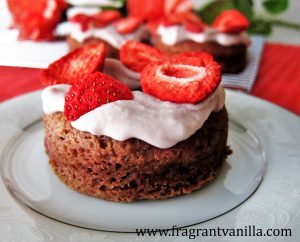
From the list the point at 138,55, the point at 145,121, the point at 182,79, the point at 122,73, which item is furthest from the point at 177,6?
the point at 145,121

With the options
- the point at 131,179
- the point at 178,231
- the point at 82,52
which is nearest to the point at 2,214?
the point at 131,179

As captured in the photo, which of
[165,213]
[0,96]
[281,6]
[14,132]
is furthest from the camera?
[281,6]

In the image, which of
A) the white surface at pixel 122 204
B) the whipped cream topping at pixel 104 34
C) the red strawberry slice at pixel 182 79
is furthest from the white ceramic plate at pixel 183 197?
the whipped cream topping at pixel 104 34

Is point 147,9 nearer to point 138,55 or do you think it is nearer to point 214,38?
point 214,38

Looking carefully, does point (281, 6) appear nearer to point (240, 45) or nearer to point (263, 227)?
point (240, 45)

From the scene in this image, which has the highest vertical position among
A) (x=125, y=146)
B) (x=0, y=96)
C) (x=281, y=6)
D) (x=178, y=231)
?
(x=125, y=146)

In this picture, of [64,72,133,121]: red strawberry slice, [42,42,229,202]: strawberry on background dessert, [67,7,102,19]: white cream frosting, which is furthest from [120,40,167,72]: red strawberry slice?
[67,7,102,19]: white cream frosting

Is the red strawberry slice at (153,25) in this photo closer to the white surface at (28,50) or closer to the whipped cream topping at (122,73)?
the white surface at (28,50)
